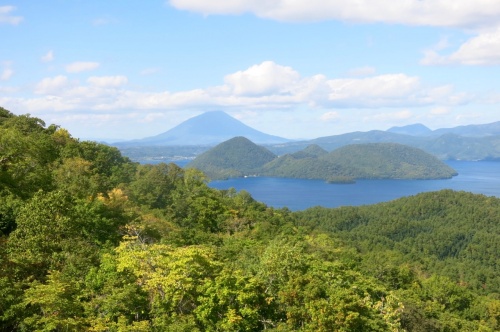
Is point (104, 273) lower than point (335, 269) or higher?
higher

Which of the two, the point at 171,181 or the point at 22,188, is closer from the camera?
the point at 22,188

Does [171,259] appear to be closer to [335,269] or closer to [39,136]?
[335,269]

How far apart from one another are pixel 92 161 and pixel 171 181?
1046 cm

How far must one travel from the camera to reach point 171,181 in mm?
45750

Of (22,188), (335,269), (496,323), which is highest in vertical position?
(22,188)

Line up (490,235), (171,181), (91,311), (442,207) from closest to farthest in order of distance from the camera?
(91,311)
(171,181)
(490,235)
(442,207)

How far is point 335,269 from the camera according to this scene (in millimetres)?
19656

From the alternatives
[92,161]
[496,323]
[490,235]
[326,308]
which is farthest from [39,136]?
[490,235]

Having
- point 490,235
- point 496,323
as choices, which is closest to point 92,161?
point 496,323

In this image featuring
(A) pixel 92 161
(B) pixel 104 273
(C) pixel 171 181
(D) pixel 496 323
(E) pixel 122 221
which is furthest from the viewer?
(C) pixel 171 181

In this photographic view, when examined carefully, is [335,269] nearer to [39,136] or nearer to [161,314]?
[161,314]

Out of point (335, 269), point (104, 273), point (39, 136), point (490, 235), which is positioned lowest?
point (490, 235)

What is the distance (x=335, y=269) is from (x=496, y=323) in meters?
20.5

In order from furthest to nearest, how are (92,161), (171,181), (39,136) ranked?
(171,181) → (92,161) → (39,136)
